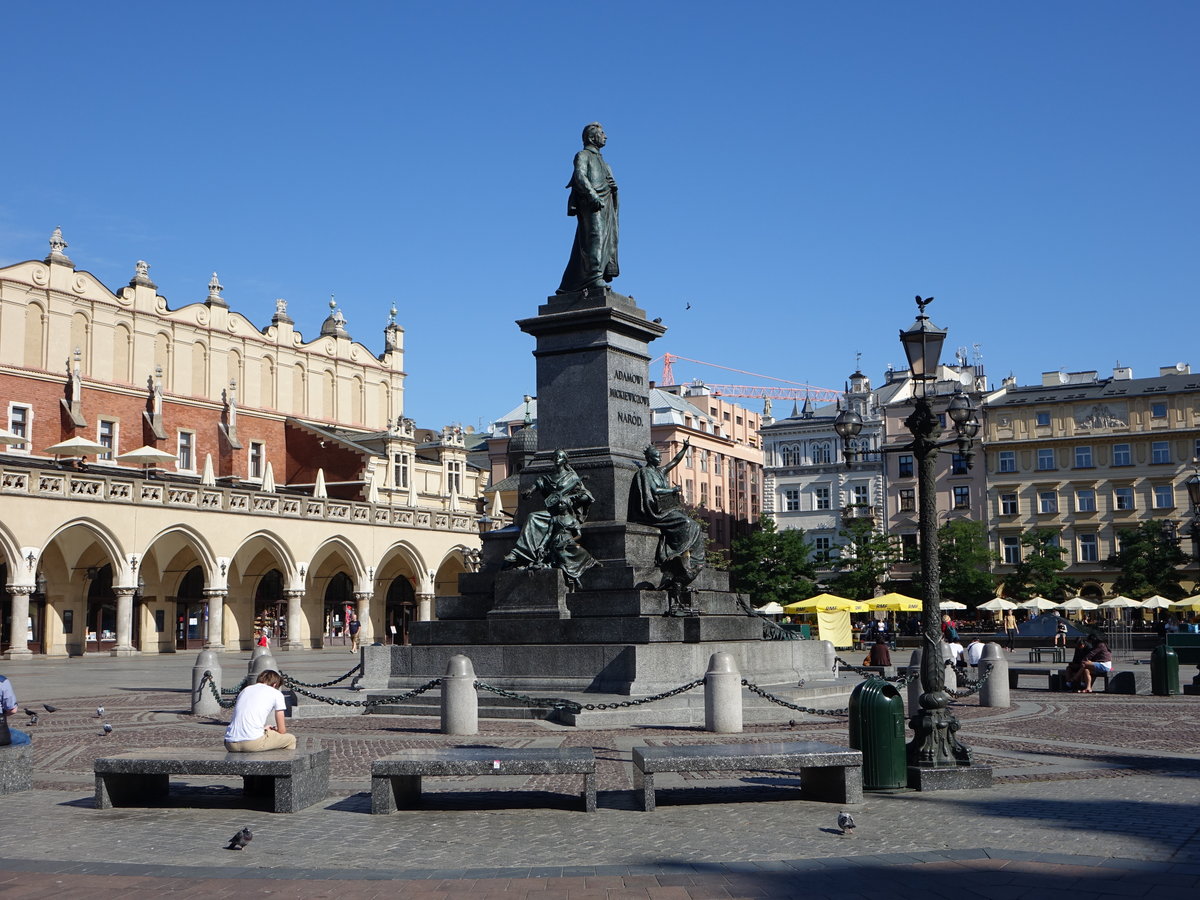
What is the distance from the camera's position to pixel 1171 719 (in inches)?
690

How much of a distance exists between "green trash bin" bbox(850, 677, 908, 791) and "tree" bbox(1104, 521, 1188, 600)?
58.1 m

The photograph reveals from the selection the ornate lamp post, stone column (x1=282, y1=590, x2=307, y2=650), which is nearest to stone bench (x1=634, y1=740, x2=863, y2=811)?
the ornate lamp post

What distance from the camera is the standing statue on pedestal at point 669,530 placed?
56.2 ft

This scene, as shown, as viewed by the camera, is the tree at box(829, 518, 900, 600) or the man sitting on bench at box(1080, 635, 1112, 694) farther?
the tree at box(829, 518, 900, 600)

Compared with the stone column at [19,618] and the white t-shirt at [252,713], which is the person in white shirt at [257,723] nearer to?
the white t-shirt at [252,713]

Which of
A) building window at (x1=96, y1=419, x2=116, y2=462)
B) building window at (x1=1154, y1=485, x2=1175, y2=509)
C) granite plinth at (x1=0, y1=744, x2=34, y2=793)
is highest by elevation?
building window at (x1=96, y1=419, x2=116, y2=462)

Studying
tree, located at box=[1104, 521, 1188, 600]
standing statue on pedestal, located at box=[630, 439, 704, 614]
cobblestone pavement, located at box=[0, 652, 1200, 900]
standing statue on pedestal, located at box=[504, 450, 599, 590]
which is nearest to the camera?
cobblestone pavement, located at box=[0, 652, 1200, 900]

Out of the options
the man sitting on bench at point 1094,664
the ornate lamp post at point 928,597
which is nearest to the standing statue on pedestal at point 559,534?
the ornate lamp post at point 928,597

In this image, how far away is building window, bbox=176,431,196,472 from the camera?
5822 centimetres

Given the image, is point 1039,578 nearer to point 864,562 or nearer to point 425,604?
point 864,562

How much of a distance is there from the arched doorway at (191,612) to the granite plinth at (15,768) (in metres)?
43.5

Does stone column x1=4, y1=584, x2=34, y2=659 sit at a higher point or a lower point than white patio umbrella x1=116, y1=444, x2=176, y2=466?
lower

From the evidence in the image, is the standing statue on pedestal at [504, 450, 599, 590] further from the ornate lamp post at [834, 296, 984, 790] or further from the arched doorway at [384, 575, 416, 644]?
the arched doorway at [384, 575, 416, 644]

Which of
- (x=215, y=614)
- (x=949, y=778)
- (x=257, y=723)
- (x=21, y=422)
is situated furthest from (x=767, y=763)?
(x=21, y=422)
